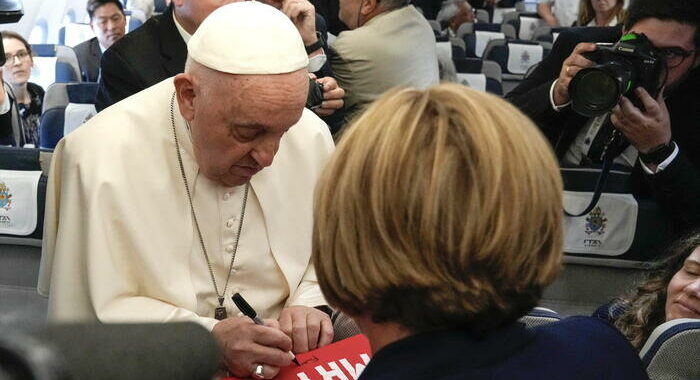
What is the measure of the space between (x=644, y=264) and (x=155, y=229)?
5.08 ft

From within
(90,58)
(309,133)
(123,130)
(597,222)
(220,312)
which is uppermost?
(123,130)

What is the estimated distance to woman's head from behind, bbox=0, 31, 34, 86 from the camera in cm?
592

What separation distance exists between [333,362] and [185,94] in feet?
1.89

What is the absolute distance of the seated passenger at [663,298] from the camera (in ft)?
7.60

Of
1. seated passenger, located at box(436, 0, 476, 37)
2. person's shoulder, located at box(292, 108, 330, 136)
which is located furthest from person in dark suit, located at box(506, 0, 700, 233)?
seated passenger, located at box(436, 0, 476, 37)

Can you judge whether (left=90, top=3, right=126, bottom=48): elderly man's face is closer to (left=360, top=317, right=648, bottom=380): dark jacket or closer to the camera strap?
the camera strap

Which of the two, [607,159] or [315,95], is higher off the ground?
[315,95]

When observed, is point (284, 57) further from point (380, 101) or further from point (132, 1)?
point (132, 1)


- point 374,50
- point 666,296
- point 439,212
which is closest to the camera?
point 439,212

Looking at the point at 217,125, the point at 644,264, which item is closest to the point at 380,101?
the point at 217,125

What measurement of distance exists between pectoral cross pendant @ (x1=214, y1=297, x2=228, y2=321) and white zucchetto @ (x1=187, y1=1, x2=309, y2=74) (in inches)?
20.1

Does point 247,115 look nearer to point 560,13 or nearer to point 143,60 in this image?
point 143,60

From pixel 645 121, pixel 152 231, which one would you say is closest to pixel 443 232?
pixel 152 231

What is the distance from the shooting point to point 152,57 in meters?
2.71
